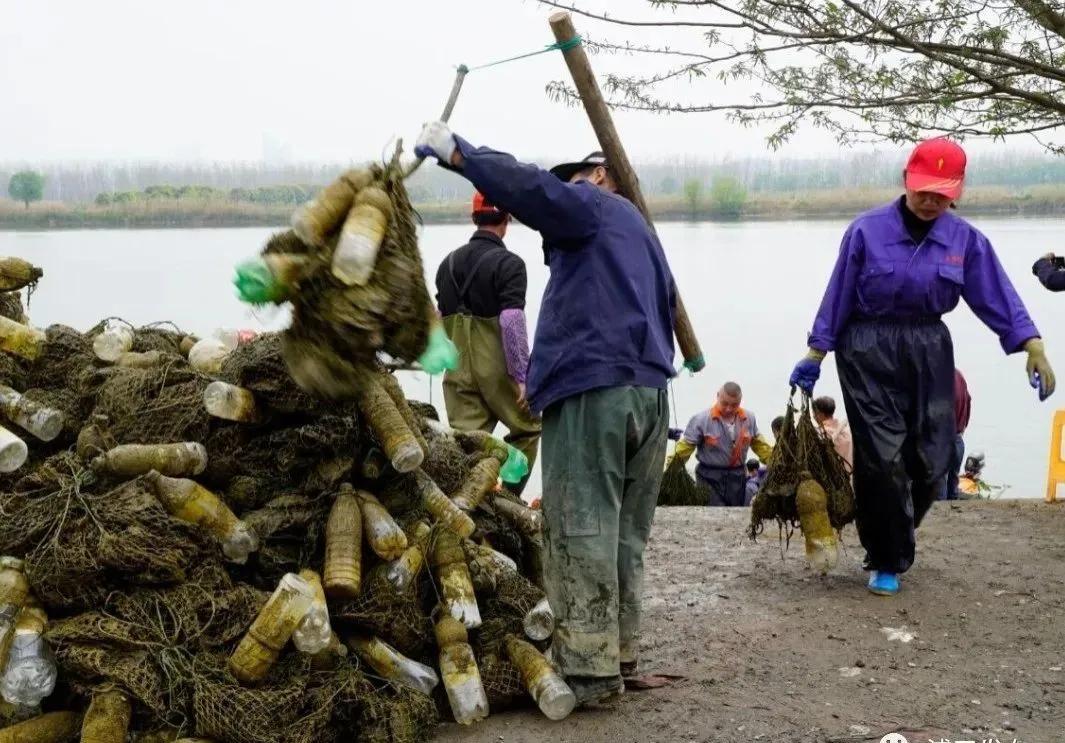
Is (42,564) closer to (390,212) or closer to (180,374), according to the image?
(180,374)

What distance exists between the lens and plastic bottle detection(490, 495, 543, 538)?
530 cm

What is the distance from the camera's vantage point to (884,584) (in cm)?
596

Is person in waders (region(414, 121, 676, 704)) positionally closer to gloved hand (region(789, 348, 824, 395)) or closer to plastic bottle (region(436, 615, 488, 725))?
plastic bottle (region(436, 615, 488, 725))

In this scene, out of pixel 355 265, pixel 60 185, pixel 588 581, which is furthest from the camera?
pixel 60 185

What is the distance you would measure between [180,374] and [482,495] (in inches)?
56.9

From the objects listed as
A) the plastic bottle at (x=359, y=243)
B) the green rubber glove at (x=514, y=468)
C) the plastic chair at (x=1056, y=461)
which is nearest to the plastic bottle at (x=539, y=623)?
the green rubber glove at (x=514, y=468)

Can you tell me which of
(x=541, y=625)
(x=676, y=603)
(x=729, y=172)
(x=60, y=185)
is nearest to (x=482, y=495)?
(x=541, y=625)

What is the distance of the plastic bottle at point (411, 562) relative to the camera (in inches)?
174

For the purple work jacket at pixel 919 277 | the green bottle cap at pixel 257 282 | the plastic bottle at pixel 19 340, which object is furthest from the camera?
the purple work jacket at pixel 919 277

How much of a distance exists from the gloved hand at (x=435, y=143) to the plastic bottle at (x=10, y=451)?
6.61 ft

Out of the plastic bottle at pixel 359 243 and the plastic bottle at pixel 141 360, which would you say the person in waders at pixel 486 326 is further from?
the plastic bottle at pixel 359 243

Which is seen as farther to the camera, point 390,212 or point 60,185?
point 60,185

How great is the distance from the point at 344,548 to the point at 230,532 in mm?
447

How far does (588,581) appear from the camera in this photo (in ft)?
14.4
